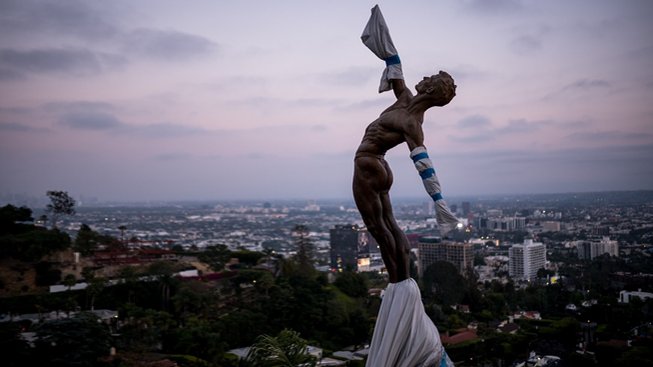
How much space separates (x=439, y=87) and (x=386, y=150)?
27.4 inches

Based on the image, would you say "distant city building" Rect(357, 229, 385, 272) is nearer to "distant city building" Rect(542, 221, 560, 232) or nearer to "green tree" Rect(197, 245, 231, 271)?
"distant city building" Rect(542, 221, 560, 232)

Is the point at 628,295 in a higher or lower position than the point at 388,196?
lower

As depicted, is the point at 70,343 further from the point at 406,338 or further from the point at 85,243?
the point at 85,243

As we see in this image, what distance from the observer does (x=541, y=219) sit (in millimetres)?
77812

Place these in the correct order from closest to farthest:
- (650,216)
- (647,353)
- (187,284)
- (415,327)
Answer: (415,327) < (647,353) < (187,284) < (650,216)

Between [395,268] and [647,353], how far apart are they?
15.1m

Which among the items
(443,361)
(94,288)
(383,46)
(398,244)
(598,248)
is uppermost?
(383,46)

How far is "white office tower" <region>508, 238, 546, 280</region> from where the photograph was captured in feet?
174

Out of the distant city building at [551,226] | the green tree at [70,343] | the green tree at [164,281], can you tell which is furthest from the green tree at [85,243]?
the distant city building at [551,226]

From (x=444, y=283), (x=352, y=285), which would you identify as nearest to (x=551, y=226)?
(x=444, y=283)

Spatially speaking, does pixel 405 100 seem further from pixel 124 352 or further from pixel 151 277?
pixel 151 277

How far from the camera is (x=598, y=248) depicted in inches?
1682

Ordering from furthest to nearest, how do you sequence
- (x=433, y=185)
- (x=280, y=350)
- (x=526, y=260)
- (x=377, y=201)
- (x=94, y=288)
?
(x=526, y=260)
(x=94, y=288)
(x=280, y=350)
(x=377, y=201)
(x=433, y=185)

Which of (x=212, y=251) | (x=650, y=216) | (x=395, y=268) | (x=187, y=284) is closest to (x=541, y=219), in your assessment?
(x=650, y=216)
